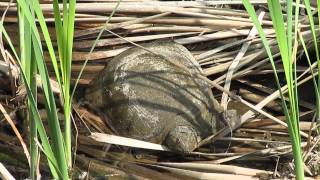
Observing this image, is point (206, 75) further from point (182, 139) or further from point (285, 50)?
point (285, 50)

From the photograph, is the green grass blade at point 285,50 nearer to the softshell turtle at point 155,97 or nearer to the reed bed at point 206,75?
the reed bed at point 206,75

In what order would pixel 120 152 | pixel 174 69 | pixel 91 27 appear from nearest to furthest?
pixel 120 152 → pixel 174 69 → pixel 91 27

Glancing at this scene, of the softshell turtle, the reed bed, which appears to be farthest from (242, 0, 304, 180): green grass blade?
the softshell turtle

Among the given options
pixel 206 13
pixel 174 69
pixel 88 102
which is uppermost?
pixel 206 13

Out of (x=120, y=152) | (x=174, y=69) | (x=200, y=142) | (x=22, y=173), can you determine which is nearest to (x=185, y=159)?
(x=200, y=142)

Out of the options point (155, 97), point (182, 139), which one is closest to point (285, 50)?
point (182, 139)

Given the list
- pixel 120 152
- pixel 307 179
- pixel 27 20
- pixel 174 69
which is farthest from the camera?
pixel 174 69

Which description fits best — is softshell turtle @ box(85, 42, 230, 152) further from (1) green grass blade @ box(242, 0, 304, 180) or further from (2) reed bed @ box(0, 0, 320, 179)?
(1) green grass blade @ box(242, 0, 304, 180)

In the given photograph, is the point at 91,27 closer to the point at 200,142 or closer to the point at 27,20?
the point at 200,142
